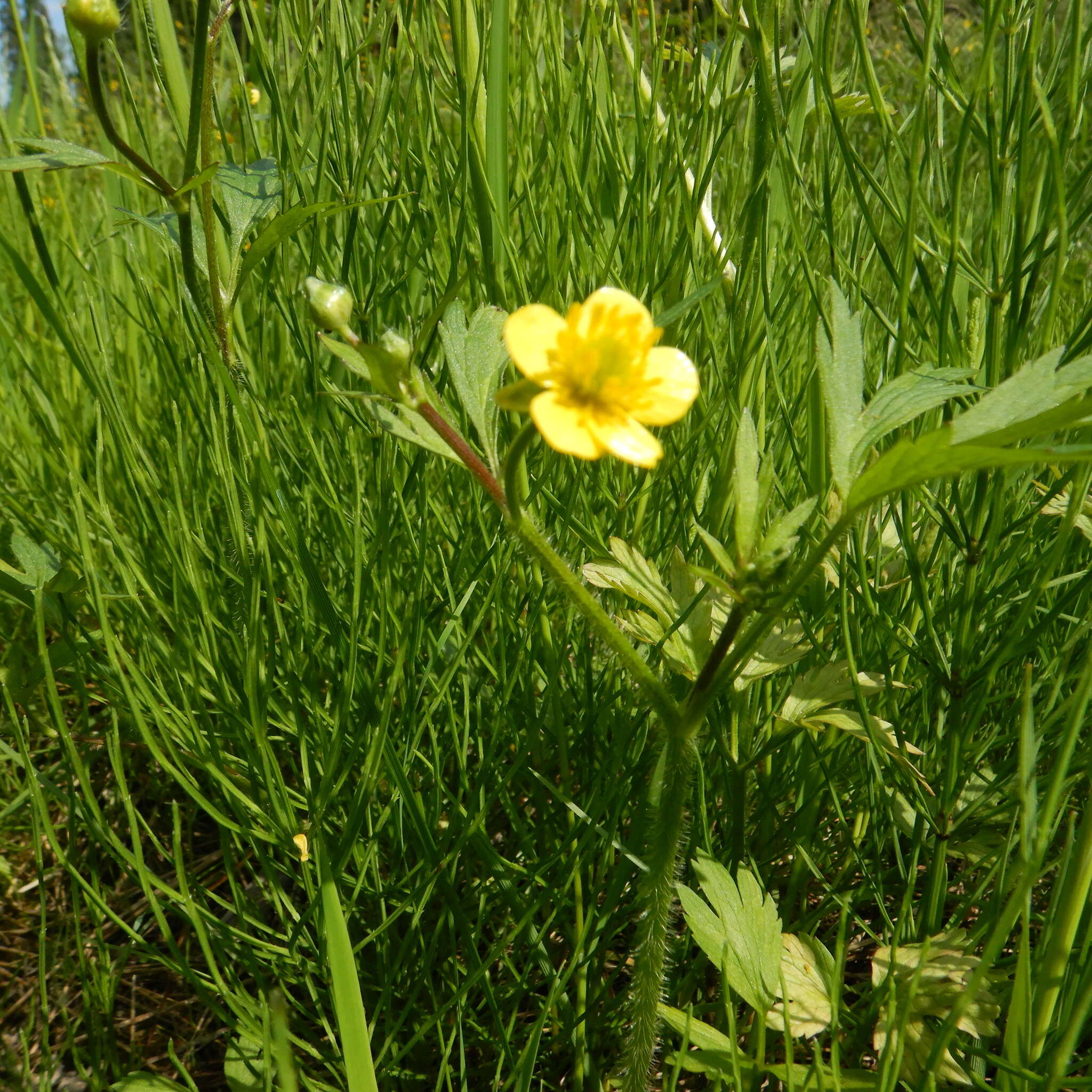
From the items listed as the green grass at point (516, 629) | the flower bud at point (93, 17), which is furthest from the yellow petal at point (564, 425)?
the flower bud at point (93, 17)

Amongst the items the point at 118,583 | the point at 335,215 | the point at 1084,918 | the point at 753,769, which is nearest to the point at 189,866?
the point at 118,583

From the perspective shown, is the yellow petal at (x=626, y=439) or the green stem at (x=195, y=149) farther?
the green stem at (x=195, y=149)

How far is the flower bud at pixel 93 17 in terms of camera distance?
→ 27.9 inches

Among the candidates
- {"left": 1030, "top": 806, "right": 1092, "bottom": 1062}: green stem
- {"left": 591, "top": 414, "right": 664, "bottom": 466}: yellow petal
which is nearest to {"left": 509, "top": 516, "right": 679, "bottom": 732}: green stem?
{"left": 591, "top": 414, "right": 664, "bottom": 466}: yellow petal

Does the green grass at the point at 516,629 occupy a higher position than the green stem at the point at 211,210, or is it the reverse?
the green stem at the point at 211,210

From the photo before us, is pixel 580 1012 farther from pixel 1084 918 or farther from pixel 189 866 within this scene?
pixel 189 866

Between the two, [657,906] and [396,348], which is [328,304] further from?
[657,906]

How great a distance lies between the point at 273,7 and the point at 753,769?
0.98m

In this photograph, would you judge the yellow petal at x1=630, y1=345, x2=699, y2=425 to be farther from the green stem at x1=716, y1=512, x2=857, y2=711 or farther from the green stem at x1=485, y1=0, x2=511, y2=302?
the green stem at x1=485, y1=0, x2=511, y2=302

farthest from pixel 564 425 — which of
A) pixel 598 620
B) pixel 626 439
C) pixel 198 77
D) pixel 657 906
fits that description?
pixel 198 77

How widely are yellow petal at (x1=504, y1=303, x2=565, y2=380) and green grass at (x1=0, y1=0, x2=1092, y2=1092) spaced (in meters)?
0.18

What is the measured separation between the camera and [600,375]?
0.49 m

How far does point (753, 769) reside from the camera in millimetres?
991

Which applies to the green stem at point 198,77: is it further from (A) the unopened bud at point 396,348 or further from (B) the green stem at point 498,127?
(A) the unopened bud at point 396,348
